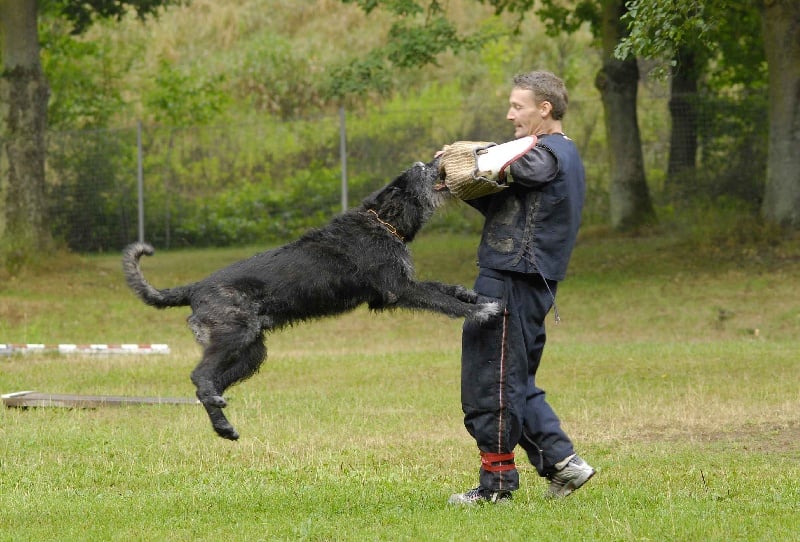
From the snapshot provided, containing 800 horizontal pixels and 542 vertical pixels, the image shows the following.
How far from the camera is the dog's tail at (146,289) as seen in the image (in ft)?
20.6

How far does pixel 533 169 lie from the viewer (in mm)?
5391

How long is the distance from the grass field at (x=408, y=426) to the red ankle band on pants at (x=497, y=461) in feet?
0.62

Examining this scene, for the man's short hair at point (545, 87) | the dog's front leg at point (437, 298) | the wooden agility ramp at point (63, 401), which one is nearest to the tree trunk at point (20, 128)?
the wooden agility ramp at point (63, 401)

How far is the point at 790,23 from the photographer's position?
55.3ft

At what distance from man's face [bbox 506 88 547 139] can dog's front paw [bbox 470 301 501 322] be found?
0.83m

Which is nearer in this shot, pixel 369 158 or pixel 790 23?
pixel 790 23

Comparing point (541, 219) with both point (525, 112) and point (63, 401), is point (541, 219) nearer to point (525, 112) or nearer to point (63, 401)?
point (525, 112)

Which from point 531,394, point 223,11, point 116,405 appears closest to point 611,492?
point 531,394

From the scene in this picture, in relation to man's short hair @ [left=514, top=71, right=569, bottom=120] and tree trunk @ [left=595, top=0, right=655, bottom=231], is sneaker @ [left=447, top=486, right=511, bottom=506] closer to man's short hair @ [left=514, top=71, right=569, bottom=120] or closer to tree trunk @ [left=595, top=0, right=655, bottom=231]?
man's short hair @ [left=514, top=71, right=569, bottom=120]

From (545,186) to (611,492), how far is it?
1680mm

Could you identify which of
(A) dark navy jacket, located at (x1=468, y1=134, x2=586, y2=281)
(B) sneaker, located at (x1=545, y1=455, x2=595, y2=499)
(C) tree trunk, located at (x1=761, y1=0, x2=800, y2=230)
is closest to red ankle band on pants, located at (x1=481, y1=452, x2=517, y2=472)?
(B) sneaker, located at (x1=545, y1=455, x2=595, y2=499)

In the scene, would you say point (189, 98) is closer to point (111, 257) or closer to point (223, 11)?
point (111, 257)

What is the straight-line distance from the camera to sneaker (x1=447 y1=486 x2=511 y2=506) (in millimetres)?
5652

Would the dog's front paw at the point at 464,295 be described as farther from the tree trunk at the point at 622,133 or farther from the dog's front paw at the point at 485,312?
the tree trunk at the point at 622,133
